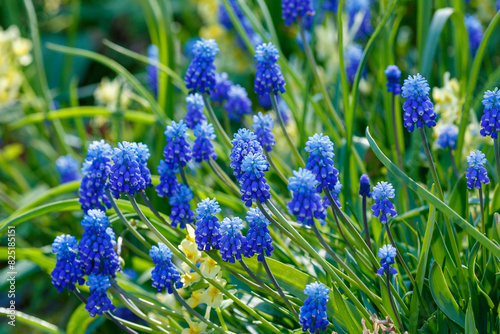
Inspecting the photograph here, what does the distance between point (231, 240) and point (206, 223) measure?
0.30 feet

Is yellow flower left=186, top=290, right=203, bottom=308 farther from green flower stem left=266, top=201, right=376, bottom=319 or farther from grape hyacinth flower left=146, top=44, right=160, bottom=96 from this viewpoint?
grape hyacinth flower left=146, top=44, right=160, bottom=96

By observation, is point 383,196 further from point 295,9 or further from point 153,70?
point 153,70

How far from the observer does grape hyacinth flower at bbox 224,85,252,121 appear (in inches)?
102

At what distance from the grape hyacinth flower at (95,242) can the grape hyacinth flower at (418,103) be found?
100cm

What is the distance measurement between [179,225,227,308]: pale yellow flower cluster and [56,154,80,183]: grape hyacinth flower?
1.61 m

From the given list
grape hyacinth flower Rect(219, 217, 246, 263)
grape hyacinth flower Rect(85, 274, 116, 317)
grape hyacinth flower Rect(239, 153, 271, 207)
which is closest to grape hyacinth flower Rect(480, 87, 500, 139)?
grape hyacinth flower Rect(239, 153, 271, 207)

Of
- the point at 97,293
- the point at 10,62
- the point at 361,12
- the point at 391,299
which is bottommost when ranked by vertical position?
the point at 97,293

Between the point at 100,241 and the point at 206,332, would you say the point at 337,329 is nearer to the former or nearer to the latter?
the point at 206,332

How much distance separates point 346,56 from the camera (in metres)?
3.40

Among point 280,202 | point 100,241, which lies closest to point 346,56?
point 280,202

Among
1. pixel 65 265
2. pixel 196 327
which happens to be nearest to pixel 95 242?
pixel 65 265

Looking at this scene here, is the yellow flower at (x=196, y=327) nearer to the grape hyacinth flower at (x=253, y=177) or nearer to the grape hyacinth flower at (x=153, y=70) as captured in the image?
the grape hyacinth flower at (x=253, y=177)

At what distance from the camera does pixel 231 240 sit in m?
1.57

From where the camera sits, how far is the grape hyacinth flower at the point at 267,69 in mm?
1919
